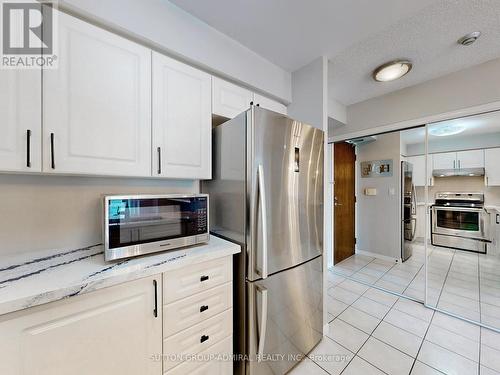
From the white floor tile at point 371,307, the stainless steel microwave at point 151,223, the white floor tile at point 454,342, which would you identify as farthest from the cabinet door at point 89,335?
the white floor tile at point 454,342

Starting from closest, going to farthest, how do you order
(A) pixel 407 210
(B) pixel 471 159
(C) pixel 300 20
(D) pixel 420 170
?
(C) pixel 300 20 < (B) pixel 471 159 < (D) pixel 420 170 < (A) pixel 407 210

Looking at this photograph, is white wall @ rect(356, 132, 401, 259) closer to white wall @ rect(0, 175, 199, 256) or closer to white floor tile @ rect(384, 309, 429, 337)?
white floor tile @ rect(384, 309, 429, 337)

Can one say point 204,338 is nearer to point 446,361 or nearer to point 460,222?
point 446,361

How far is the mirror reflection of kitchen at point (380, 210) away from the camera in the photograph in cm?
296

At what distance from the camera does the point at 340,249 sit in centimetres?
344

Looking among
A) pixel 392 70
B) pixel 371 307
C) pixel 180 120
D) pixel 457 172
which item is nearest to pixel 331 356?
pixel 371 307

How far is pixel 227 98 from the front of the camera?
1601 mm

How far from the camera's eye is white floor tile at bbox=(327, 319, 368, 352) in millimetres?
1646

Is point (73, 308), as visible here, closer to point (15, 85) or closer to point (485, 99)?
point (15, 85)

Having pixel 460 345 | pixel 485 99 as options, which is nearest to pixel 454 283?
pixel 460 345

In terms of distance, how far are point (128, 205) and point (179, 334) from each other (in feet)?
2.41

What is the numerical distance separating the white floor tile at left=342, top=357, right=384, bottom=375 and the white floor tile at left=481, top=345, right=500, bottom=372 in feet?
2.71

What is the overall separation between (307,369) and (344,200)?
8.90ft

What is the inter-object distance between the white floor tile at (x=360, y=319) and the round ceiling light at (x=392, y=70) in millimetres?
2519
